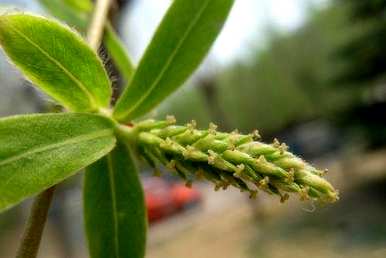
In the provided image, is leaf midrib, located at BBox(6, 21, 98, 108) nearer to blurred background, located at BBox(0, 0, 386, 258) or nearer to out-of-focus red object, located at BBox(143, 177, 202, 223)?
blurred background, located at BBox(0, 0, 386, 258)

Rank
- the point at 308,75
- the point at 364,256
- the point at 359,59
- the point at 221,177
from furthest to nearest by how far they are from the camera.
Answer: the point at 308,75, the point at 359,59, the point at 364,256, the point at 221,177

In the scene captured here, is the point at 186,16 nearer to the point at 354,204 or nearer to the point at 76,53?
the point at 76,53

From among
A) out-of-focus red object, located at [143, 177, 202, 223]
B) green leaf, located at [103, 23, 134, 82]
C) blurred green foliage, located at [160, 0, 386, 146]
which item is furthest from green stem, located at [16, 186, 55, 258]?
out-of-focus red object, located at [143, 177, 202, 223]

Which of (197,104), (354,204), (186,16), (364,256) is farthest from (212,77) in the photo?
(197,104)

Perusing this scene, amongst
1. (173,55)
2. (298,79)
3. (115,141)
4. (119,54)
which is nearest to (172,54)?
(173,55)

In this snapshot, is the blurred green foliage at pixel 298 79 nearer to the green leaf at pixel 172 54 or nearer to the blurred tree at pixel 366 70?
the blurred tree at pixel 366 70

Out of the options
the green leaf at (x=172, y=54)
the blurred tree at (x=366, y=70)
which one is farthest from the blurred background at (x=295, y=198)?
the green leaf at (x=172, y=54)
